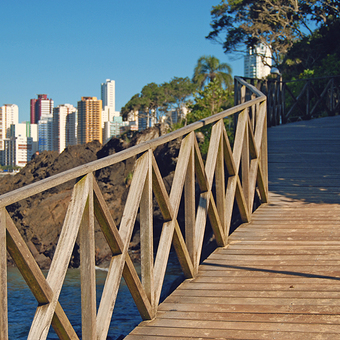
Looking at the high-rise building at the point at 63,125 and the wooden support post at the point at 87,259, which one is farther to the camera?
the high-rise building at the point at 63,125

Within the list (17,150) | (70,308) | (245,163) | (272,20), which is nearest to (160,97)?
(272,20)

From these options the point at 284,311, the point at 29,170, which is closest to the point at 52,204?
the point at 29,170

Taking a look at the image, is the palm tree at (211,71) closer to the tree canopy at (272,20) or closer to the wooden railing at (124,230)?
the tree canopy at (272,20)

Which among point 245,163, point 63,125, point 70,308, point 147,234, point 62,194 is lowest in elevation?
point 70,308

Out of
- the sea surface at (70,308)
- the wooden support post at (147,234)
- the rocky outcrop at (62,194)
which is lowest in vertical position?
the sea surface at (70,308)

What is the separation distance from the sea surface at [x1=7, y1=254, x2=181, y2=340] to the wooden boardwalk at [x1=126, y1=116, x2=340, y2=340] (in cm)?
729

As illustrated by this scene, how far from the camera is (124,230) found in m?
2.40

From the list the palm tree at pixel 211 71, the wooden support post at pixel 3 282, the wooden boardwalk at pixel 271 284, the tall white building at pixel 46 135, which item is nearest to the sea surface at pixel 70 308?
the wooden boardwalk at pixel 271 284

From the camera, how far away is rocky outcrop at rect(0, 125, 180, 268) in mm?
26672

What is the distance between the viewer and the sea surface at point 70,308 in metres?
13.8

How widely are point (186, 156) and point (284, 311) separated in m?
1.17

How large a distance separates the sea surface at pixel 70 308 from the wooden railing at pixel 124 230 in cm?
809

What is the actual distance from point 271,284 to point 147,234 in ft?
3.12

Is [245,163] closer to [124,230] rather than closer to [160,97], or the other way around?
[124,230]
